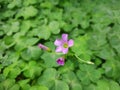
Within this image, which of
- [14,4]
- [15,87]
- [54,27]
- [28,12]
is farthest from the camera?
[14,4]

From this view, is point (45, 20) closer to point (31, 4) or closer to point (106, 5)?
point (31, 4)

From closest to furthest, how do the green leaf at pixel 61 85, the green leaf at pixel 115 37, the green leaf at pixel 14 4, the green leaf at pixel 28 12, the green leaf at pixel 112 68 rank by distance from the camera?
the green leaf at pixel 61 85 < the green leaf at pixel 112 68 < the green leaf at pixel 115 37 < the green leaf at pixel 28 12 < the green leaf at pixel 14 4

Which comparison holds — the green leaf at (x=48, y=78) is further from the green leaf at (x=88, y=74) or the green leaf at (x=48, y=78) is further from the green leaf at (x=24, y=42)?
the green leaf at (x=24, y=42)

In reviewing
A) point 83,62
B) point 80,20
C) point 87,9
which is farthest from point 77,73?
point 87,9

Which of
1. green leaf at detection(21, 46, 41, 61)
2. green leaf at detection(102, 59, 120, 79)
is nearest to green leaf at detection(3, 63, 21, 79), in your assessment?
green leaf at detection(21, 46, 41, 61)

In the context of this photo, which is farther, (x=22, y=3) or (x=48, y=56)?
(x=22, y=3)

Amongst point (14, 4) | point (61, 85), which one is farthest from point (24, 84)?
point (14, 4)

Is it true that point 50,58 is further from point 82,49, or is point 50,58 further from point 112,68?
point 112,68

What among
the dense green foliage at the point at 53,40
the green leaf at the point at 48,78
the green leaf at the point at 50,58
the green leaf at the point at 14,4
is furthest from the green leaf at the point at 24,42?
the green leaf at the point at 14,4

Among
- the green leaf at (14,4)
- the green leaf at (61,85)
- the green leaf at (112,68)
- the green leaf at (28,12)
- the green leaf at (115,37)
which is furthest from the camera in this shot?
the green leaf at (14,4)
